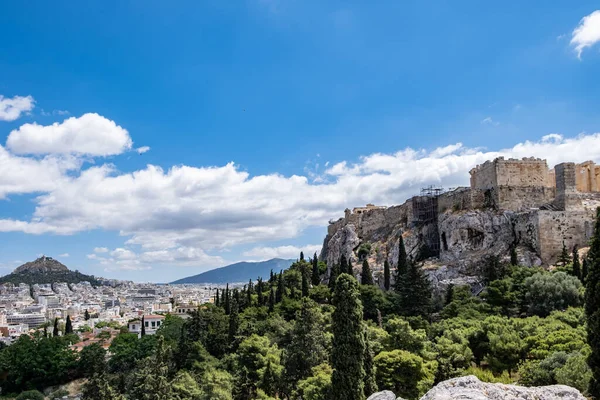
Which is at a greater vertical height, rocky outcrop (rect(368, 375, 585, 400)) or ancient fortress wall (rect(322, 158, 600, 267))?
ancient fortress wall (rect(322, 158, 600, 267))

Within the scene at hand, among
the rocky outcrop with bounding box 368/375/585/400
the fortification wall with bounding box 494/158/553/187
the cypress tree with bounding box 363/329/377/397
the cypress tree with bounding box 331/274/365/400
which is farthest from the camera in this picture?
the fortification wall with bounding box 494/158/553/187

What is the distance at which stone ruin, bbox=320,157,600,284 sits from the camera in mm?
36656

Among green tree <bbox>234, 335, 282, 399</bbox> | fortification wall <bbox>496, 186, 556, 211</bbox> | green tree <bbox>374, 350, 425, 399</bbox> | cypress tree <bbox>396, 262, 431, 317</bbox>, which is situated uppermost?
fortification wall <bbox>496, 186, 556, 211</bbox>

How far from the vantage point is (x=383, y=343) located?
23.3m

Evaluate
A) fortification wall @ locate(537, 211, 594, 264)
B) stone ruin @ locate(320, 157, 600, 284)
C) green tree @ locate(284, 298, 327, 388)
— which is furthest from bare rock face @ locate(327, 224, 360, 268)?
green tree @ locate(284, 298, 327, 388)

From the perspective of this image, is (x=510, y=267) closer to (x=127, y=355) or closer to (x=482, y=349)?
(x=482, y=349)

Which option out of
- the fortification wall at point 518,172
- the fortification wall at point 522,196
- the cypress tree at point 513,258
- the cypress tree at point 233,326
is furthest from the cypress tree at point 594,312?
the fortification wall at point 518,172

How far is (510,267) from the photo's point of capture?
33.9 meters

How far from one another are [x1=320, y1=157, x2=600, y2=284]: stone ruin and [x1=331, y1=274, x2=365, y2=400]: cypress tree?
22.9 m

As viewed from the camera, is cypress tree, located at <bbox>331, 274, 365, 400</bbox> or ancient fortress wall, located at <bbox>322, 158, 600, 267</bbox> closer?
cypress tree, located at <bbox>331, 274, 365, 400</bbox>

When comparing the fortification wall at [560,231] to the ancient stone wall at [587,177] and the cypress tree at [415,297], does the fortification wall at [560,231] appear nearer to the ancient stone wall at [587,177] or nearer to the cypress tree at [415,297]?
the ancient stone wall at [587,177]

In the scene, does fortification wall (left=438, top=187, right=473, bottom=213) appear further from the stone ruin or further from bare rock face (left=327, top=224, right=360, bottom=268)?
bare rock face (left=327, top=224, right=360, bottom=268)

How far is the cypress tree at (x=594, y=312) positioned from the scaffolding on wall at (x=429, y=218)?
34591mm

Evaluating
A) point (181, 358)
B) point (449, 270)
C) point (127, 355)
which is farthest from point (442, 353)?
point (127, 355)
